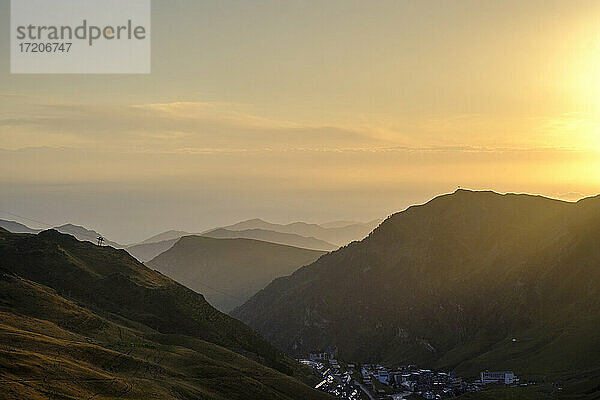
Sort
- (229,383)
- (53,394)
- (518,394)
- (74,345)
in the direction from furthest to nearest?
(518,394) → (229,383) → (74,345) → (53,394)

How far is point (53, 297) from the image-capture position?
186 meters

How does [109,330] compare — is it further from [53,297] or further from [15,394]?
[15,394]

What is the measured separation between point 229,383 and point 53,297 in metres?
64.8

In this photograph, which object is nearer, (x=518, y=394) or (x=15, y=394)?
(x=15, y=394)

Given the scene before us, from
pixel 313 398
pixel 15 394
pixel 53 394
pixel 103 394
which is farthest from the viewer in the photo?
pixel 313 398

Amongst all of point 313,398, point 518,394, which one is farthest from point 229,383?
point 518,394

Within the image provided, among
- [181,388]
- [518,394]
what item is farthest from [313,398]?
[518,394]

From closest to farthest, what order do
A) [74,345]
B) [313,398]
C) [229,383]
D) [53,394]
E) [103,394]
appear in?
[53,394]
[103,394]
[74,345]
[229,383]
[313,398]

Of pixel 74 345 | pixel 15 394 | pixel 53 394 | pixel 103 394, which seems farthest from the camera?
pixel 74 345

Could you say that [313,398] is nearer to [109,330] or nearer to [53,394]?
[109,330]

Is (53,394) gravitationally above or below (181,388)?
above

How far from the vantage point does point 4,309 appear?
526 ft

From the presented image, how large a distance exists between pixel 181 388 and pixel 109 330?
49.8 m

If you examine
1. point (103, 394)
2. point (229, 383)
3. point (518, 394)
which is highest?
point (103, 394)
